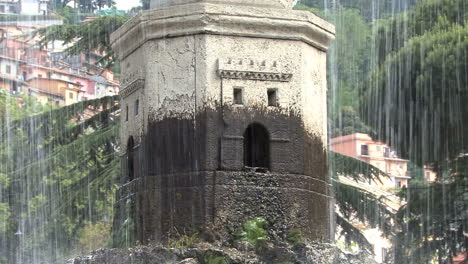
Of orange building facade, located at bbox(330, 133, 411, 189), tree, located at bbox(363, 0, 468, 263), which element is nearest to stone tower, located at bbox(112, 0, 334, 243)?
tree, located at bbox(363, 0, 468, 263)

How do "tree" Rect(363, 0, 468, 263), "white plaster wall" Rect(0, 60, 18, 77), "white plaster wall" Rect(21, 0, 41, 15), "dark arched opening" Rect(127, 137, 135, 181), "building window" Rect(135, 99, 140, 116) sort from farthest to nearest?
"white plaster wall" Rect(21, 0, 41, 15) < "white plaster wall" Rect(0, 60, 18, 77) < "tree" Rect(363, 0, 468, 263) < "dark arched opening" Rect(127, 137, 135, 181) < "building window" Rect(135, 99, 140, 116)

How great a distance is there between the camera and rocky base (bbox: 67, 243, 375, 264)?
14.1 meters

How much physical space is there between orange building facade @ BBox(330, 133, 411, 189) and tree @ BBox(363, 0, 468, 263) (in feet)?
41.8

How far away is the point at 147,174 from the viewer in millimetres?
15094

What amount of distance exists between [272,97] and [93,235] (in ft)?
52.7

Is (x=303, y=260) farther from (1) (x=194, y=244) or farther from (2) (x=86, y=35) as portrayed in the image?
(2) (x=86, y=35)

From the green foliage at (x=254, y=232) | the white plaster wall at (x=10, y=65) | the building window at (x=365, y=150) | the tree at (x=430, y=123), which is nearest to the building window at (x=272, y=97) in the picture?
the green foliage at (x=254, y=232)

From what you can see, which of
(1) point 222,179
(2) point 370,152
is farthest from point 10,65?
(1) point 222,179

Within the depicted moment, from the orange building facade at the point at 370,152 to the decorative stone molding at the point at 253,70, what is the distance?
24.6 meters

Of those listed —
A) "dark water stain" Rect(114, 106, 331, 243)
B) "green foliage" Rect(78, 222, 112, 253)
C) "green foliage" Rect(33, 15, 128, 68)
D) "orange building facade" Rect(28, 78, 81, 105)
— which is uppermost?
"orange building facade" Rect(28, 78, 81, 105)

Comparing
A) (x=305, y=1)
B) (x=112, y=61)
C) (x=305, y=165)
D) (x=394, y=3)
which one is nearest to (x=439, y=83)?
(x=112, y=61)

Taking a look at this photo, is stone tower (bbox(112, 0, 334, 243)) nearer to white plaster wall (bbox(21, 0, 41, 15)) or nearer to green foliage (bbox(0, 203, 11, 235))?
green foliage (bbox(0, 203, 11, 235))

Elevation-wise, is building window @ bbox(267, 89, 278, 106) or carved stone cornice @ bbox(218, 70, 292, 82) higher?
carved stone cornice @ bbox(218, 70, 292, 82)

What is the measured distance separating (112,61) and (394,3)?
14.9m
